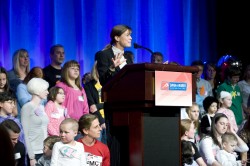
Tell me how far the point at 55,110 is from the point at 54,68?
998 millimetres

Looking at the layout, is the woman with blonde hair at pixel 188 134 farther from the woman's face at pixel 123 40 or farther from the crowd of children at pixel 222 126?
the woman's face at pixel 123 40

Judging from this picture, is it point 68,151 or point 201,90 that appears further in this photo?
point 201,90

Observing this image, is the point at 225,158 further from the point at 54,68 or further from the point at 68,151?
the point at 54,68

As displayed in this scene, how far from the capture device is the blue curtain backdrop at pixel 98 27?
6.10m

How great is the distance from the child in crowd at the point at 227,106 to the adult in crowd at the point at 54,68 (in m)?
2.14

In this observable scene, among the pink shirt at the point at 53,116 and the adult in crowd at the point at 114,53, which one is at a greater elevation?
the adult in crowd at the point at 114,53

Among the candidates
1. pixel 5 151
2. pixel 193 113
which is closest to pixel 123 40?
pixel 5 151

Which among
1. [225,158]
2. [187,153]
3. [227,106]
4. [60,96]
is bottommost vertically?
[225,158]

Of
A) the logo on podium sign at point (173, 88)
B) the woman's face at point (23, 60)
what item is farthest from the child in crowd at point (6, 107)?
the logo on podium sign at point (173, 88)

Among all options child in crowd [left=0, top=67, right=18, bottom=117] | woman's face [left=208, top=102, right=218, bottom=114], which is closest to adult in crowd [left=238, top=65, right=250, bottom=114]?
woman's face [left=208, top=102, right=218, bottom=114]

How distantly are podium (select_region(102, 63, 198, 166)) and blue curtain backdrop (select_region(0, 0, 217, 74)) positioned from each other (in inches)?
141

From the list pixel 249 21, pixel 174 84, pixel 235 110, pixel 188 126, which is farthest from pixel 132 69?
pixel 249 21

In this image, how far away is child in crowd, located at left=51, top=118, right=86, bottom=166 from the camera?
138 inches

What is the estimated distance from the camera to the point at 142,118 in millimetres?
2438
